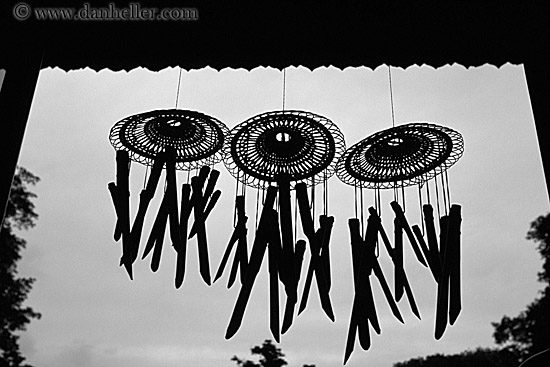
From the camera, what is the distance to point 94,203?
1003 cm

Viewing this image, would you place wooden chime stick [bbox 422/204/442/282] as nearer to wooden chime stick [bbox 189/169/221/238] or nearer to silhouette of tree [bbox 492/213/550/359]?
wooden chime stick [bbox 189/169/221/238]

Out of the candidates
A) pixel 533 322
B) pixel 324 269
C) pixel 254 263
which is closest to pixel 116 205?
pixel 254 263

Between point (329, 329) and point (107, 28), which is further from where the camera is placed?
point (329, 329)

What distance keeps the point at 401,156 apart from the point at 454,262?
0.68 metres

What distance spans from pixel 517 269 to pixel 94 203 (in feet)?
27.6

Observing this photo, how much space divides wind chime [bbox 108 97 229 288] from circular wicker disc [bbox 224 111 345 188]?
0.41 ft

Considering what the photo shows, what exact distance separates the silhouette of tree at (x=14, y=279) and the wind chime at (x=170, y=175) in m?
8.55

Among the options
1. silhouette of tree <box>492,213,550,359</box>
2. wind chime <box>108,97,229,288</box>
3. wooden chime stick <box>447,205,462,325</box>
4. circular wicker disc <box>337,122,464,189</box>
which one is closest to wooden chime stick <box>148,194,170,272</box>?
wind chime <box>108,97,229,288</box>

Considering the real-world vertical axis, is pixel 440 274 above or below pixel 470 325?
below

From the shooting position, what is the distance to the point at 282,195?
2330mm

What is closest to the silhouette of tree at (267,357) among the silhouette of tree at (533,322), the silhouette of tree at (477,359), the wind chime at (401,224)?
the silhouette of tree at (477,359)

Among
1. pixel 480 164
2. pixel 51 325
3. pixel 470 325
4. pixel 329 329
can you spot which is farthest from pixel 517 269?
pixel 51 325

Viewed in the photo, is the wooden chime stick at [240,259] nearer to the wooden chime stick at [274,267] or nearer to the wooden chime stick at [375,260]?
the wooden chime stick at [274,267]

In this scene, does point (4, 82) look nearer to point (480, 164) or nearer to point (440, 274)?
point (440, 274)
